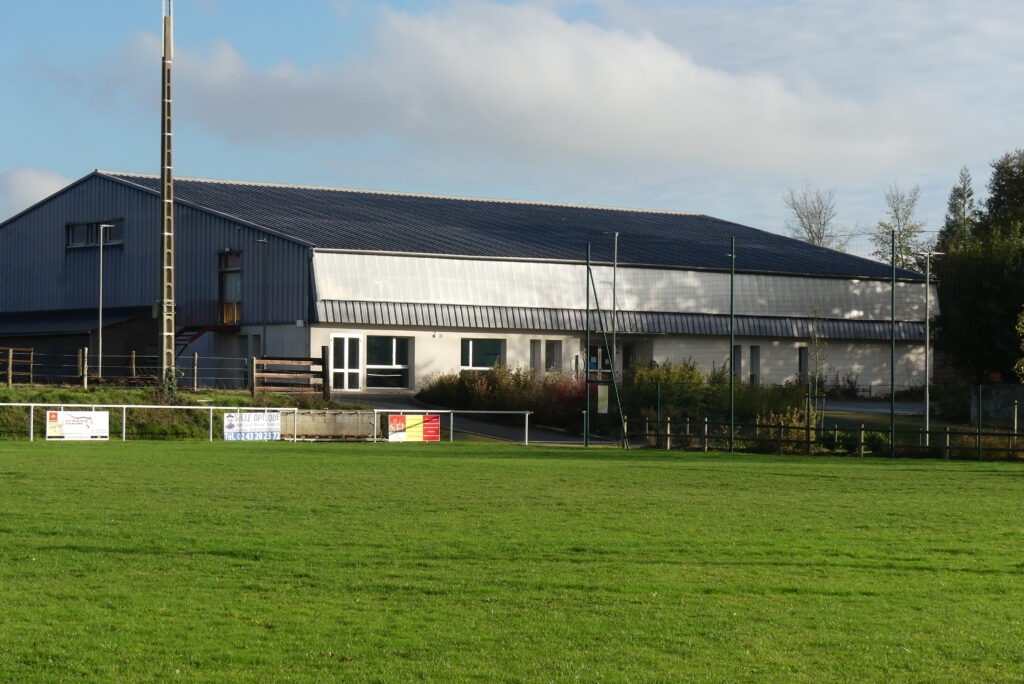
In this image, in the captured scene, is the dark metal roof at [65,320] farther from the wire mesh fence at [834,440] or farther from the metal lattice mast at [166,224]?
the wire mesh fence at [834,440]

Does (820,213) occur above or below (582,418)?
above

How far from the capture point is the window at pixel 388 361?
55.5m

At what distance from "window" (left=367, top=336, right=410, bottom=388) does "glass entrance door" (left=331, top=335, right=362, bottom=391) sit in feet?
2.15

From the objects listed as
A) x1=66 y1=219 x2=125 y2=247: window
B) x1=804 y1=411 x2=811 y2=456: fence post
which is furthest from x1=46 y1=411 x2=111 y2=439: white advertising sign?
x1=66 y1=219 x2=125 y2=247: window

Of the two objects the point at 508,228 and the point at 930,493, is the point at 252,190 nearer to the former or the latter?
the point at 508,228

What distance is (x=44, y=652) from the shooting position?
9227 mm

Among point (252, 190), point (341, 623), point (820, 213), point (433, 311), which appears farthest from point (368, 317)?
point (820, 213)

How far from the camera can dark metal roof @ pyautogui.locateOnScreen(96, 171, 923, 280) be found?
59.7 metres

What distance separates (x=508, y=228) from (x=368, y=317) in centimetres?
1494

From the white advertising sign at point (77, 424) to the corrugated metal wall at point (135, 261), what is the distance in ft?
55.3

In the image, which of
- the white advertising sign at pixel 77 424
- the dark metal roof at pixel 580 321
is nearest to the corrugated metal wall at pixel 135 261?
the dark metal roof at pixel 580 321

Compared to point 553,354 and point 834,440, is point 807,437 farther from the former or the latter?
point 553,354

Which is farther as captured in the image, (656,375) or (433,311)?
(433,311)

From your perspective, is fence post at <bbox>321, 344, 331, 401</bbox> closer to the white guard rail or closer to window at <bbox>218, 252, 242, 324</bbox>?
the white guard rail
